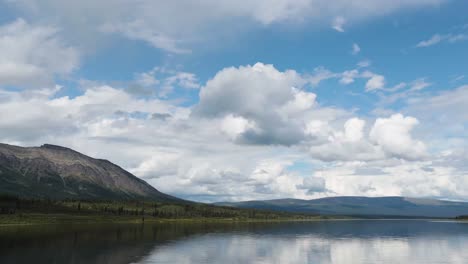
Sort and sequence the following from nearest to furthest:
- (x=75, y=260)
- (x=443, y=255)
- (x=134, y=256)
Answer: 1. (x=75, y=260)
2. (x=134, y=256)
3. (x=443, y=255)

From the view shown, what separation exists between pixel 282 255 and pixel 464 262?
35340 millimetres

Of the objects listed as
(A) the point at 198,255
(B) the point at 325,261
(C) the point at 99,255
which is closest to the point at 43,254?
(C) the point at 99,255

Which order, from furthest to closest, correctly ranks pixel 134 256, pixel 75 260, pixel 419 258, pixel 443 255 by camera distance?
pixel 443 255 → pixel 419 258 → pixel 134 256 → pixel 75 260

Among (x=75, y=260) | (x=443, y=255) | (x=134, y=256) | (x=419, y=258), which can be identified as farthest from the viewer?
(x=443, y=255)

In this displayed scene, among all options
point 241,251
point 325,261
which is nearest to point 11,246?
point 241,251

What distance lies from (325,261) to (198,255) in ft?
82.5

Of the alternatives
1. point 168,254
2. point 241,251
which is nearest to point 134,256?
point 168,254

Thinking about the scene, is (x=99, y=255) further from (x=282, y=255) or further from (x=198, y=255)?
(x=282, y=255)

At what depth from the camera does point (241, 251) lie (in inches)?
3841

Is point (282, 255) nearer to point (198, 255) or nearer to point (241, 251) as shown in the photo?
point (241, 251)

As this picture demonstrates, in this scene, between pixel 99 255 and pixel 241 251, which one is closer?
Result: pixel 99 255

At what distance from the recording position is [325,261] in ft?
269

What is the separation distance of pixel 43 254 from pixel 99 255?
10.5 m

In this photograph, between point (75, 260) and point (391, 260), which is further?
point (391, 260)
